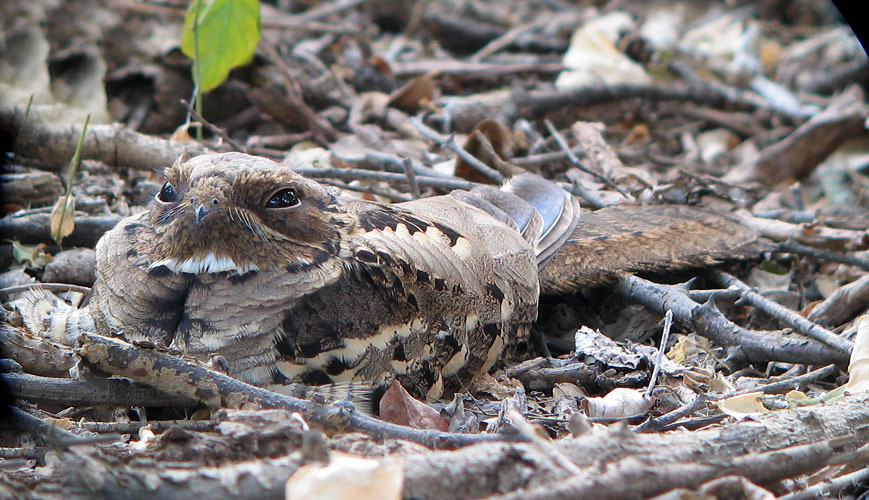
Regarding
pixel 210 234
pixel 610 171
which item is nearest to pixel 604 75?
pixel 610 171

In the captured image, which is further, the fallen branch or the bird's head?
the fallen branch

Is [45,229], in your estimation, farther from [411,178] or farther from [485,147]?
[485,147]

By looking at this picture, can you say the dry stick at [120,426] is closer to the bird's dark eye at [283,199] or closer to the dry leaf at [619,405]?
the bird's dark eye at [283,199]

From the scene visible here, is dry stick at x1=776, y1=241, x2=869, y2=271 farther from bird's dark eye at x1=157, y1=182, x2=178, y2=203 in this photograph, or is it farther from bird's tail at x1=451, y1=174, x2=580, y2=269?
bird's dark eye at x1=157, y1=182, x2=178, y2=203

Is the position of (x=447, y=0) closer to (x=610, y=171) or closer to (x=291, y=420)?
(x=610, y=171)

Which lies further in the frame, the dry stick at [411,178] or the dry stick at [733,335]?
the dry stick at [411,178]

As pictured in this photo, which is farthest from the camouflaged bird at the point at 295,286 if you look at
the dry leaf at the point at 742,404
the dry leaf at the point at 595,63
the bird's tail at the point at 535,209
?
the dry leaf at the point at 595,63

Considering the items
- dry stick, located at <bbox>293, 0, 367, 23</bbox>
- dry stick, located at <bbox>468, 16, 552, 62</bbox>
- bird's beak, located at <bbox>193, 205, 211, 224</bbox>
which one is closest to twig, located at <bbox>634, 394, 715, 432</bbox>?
bird's beak, located at <bbox>193, 205, 211, 224</bbox>
